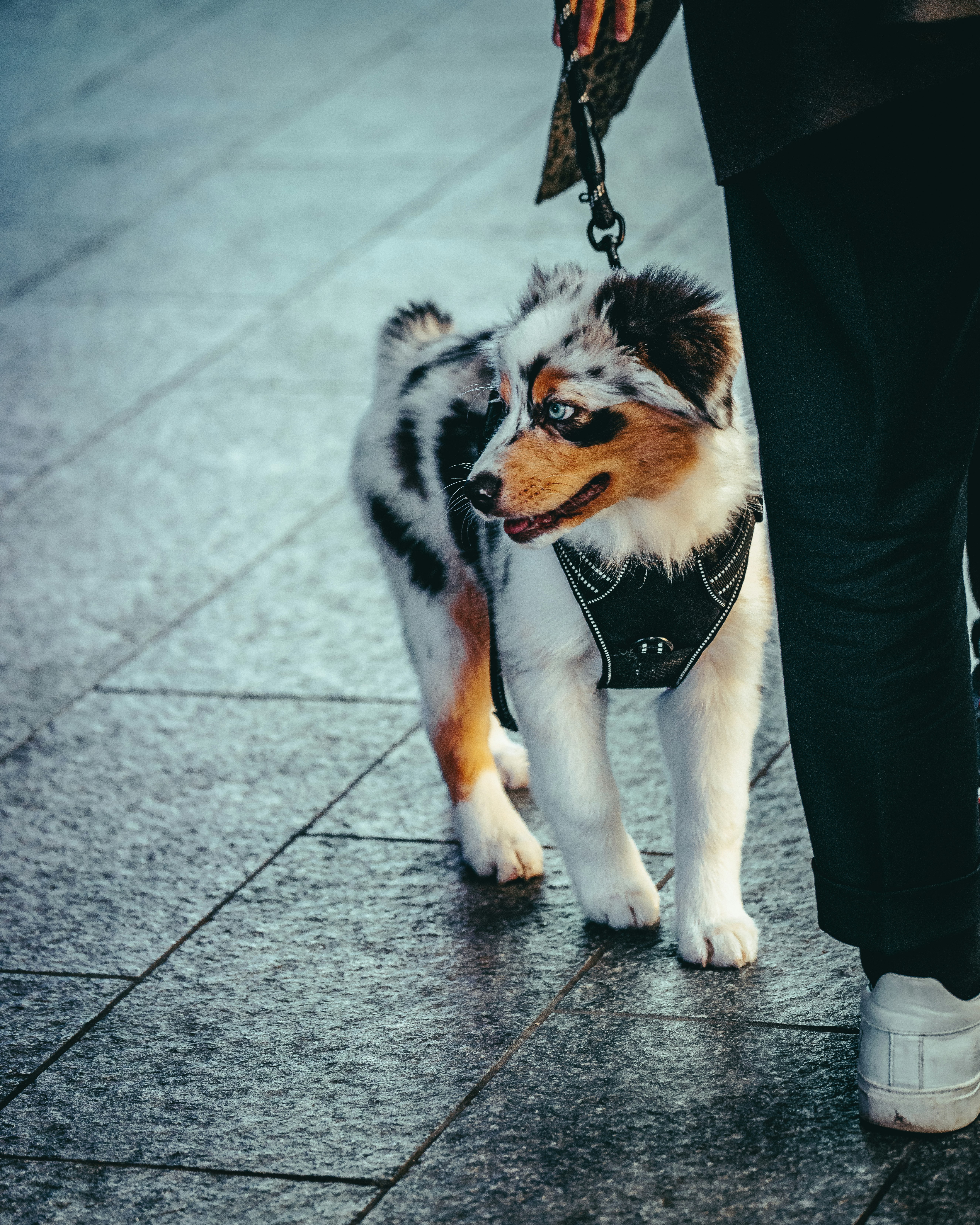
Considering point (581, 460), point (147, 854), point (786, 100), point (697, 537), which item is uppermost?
point (786, 100)

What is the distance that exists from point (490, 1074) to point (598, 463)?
1.12 m

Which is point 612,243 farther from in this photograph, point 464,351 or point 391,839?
point 391,839

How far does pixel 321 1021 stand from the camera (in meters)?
3.05

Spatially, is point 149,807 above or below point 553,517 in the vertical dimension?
below

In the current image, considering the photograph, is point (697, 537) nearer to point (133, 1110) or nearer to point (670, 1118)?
point (670, 1118)

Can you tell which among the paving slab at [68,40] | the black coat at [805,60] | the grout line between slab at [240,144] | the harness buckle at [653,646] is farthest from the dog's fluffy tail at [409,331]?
the paving slab at [68,40]

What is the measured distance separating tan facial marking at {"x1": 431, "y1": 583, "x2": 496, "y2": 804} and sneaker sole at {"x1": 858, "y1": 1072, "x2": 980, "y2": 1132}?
1307 millimetres

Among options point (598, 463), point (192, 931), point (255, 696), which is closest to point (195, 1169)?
point (192, 931)

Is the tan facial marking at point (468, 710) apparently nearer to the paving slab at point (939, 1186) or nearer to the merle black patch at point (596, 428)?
the merle black patch at point (596, 428)

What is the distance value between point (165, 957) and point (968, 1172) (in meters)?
1.71

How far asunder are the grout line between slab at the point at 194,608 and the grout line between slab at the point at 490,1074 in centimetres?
191

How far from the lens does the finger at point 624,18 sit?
278 centimetres

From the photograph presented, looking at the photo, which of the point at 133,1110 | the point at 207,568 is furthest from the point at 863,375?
the point at 207,568

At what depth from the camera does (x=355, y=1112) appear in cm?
275
